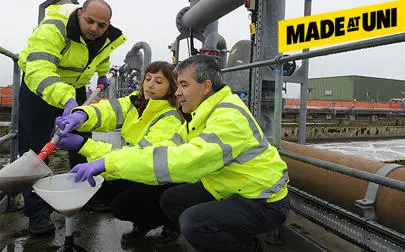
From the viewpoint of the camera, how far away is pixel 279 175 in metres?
1.78

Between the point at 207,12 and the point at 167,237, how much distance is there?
3988mm

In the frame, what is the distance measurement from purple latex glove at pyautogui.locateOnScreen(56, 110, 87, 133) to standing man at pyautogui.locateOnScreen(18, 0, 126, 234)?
6.0 inches

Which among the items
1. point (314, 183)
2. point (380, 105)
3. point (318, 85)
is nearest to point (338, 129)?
point (314, 183)

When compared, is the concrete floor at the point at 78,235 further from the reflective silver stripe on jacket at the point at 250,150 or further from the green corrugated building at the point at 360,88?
the green corrugated building at the point at 360,88

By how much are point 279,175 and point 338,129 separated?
518 inches

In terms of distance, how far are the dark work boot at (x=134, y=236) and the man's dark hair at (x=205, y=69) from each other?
1286 mm

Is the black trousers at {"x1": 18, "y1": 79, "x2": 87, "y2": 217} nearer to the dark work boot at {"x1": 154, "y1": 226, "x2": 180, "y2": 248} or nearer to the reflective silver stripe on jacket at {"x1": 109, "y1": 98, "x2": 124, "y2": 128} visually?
the reflective silver stripe on jacket at {"x1": 109, "y1": 98, "x2": 124, "y2": 128}

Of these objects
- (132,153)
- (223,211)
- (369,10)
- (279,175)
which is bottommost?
(223,211)

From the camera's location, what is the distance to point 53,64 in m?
2.30

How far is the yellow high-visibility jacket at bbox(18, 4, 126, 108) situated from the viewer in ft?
7.29

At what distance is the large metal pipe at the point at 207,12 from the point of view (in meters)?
4.70

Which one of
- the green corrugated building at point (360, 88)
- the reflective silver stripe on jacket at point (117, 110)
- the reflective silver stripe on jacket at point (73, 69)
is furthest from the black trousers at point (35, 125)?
the green corrugated building at point (360, 88)

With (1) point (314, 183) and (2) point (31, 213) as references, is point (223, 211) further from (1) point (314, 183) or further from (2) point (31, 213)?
(2) point (31, 213)

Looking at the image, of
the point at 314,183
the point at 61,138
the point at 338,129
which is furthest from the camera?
the point at 338,129
